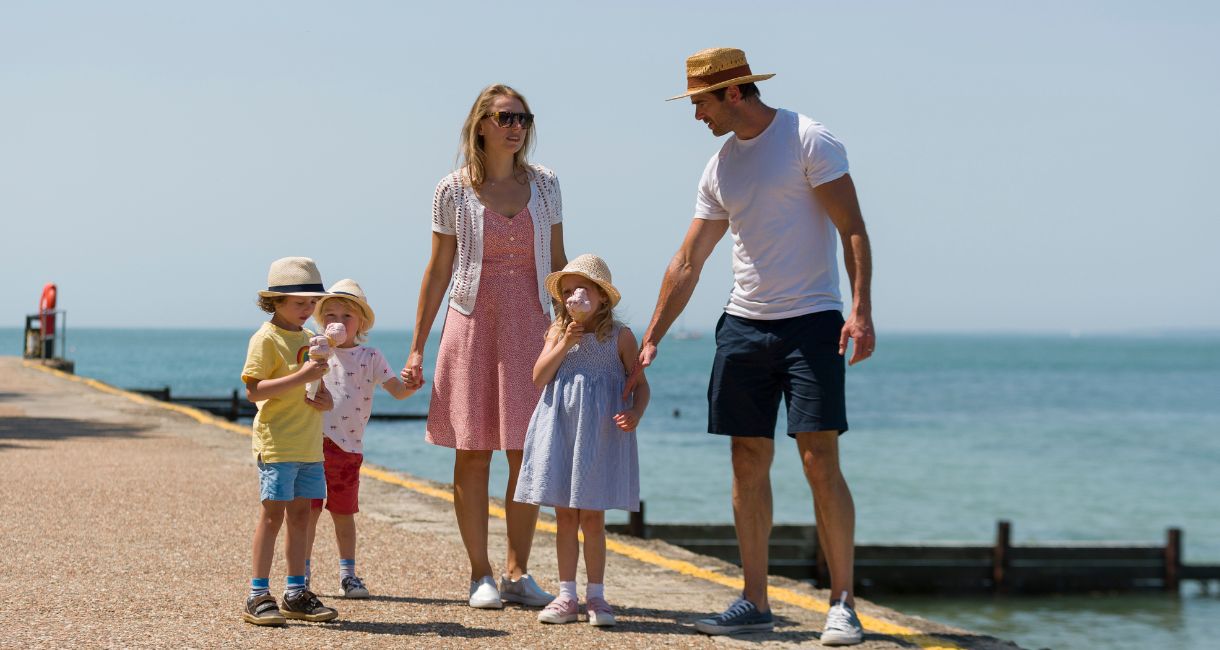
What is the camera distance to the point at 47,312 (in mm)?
35969

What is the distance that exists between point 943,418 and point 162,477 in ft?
224

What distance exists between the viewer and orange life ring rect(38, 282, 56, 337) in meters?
36.2

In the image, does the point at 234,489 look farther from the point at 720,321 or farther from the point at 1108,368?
the point at 1108,368

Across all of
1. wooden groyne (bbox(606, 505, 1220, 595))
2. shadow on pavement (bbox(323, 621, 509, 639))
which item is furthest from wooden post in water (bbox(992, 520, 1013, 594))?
shadow on pavement (bbox(323, 621, 509, 639))

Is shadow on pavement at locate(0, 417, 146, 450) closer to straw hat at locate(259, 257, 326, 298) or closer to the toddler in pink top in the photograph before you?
the toddler in pink top

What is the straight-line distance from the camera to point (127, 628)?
5363 mm

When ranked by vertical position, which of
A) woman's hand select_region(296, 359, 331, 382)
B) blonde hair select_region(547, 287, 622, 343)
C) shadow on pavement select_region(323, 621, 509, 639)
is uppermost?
blonde hair select_region(547, 287, 622, 343)

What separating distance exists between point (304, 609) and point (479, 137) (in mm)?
1932

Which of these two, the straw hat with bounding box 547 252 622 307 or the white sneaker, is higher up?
the straw hat with bounding box 547 252 622 307

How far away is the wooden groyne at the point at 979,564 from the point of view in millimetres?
17844

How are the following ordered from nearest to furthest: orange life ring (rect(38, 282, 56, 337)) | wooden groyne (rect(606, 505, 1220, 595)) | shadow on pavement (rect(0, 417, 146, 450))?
shadow on pavement (rect(0, 417, 146, 450)) < wooden groyne (rect(606, 505, 1220, 595)) < orange life ring (rect(38, 282, 56, 337))

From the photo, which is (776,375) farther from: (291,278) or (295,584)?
(295,584)

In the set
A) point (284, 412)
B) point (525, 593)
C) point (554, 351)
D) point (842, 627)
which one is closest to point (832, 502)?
point (842, 627)

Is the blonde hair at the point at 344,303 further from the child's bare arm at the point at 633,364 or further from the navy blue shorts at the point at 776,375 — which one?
the navy blue shorts at the point at 776,375
